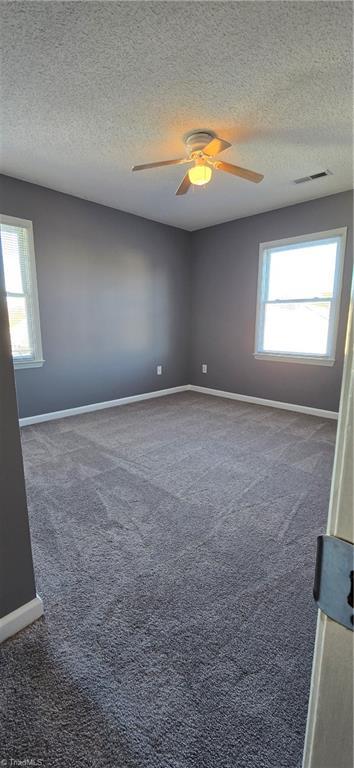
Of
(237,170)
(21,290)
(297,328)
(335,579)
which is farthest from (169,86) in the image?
(297,328)

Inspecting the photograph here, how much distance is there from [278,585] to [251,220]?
415 centimetres

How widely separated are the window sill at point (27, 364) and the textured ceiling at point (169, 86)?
1.79m

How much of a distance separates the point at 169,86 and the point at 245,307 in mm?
2820

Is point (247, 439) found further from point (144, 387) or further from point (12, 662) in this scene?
point (12, 662)

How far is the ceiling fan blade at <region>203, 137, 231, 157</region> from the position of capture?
204 cm

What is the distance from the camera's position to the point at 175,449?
2.89 m

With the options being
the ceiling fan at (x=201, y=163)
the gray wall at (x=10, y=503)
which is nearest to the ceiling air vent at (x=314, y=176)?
the ceiling fan at (x=201, y=163)

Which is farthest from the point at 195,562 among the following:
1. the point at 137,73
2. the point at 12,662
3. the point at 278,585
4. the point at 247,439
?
the point at 137,73

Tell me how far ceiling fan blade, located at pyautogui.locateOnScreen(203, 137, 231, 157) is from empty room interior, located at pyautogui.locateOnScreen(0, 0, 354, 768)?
0.09 ft

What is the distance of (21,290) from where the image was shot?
3316 mm

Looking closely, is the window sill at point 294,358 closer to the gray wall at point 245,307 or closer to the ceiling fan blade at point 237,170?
the gray wall at point 245,307

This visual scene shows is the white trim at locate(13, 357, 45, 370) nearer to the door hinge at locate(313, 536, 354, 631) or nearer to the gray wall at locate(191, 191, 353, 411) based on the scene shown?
the gray wall at locate(191, 191, 353, 411)

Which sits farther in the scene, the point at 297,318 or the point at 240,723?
the point at 297,318

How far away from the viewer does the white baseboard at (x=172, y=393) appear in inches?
145
